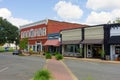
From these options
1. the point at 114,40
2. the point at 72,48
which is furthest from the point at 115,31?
the point at 72,48

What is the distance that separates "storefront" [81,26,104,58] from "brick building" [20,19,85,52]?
10205 mm

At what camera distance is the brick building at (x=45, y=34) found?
60.2m

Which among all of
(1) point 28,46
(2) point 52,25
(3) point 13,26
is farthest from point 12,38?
(2) point 52,25

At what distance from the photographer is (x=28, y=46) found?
75750mm

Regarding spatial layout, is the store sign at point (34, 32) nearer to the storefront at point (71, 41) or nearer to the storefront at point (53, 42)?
the storefront at point (53, 42)

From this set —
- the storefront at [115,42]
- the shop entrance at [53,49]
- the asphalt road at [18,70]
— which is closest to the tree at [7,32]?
the shop entrance at [53,49]

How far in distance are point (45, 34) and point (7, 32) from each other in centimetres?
3700

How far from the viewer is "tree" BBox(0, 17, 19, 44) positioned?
97.4 m

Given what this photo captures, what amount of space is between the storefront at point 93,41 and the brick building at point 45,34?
10205mm

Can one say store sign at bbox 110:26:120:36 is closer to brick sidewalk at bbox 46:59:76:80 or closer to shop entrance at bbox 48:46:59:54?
brick sidewalk at bbox 46:59:76:80

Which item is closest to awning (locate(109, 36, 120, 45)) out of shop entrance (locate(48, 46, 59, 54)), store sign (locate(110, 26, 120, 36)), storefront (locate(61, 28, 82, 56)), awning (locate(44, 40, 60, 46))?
store sign (locate(110, 26, 120, 36))

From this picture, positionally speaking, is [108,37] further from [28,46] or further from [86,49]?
[28,46]

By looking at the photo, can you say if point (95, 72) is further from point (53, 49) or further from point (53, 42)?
point (53, 49)

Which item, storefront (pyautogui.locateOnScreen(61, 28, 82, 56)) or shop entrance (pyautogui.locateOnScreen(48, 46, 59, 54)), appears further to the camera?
shop entrance (pyautogui.locateOnScreen(48, 46, 59, 54))
